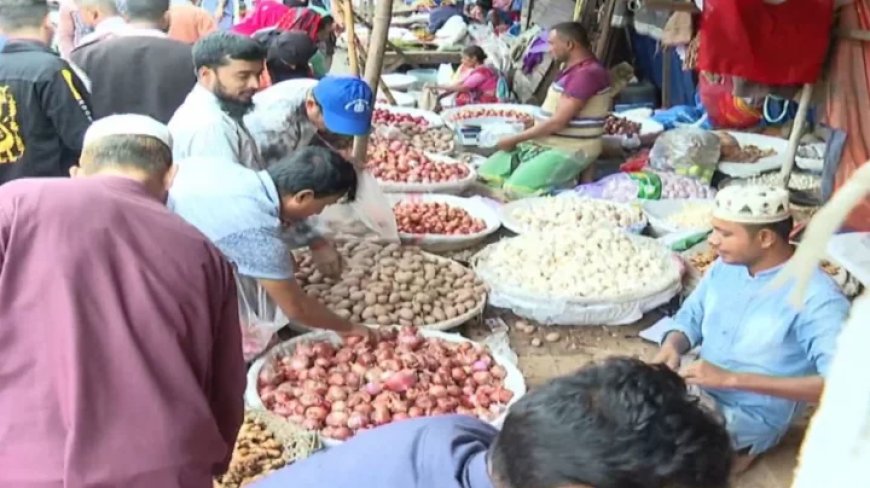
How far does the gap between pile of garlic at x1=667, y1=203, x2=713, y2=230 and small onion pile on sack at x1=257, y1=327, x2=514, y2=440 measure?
1820 mm

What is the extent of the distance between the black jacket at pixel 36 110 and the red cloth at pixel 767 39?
2816mm

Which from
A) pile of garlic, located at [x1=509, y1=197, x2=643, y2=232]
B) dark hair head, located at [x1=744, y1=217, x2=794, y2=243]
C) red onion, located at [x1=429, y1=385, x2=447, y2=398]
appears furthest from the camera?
pile of garlic, located at [x1=509, y1=197, x2=643, y2=232]

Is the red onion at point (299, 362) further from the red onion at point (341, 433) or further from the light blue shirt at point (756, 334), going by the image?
the light blue shirt at point (756, 334)

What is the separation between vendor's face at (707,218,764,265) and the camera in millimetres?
2654

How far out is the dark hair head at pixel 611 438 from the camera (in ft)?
3.88

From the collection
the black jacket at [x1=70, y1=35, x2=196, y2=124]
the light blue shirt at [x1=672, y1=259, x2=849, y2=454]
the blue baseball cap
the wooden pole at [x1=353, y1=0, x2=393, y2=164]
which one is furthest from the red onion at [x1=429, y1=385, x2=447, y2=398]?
the black jacket at [x1=70, y1=35, x2=196, y2=124]

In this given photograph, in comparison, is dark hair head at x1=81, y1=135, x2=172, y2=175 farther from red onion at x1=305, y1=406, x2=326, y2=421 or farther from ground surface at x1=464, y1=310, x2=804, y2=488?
ground surface at x1=464, y1=310, x2=804, y2=488

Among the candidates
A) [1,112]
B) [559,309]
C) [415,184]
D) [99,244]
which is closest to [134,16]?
[1,112]

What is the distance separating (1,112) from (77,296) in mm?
1551

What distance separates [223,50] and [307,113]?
55 centimetres

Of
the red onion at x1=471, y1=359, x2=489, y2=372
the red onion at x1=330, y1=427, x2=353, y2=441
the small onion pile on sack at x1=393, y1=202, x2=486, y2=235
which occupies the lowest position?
the small onion pile on sack at x1=393, y1=202, x2=486, y2=235

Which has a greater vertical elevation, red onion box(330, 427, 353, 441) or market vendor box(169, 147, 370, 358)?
market vendor box(169, 147, 370, 358)

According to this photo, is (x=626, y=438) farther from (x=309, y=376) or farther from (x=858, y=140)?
(x=858, y=140)

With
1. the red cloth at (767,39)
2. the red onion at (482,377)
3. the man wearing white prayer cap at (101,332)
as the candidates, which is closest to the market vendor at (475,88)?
the red cloth at (767,39)
